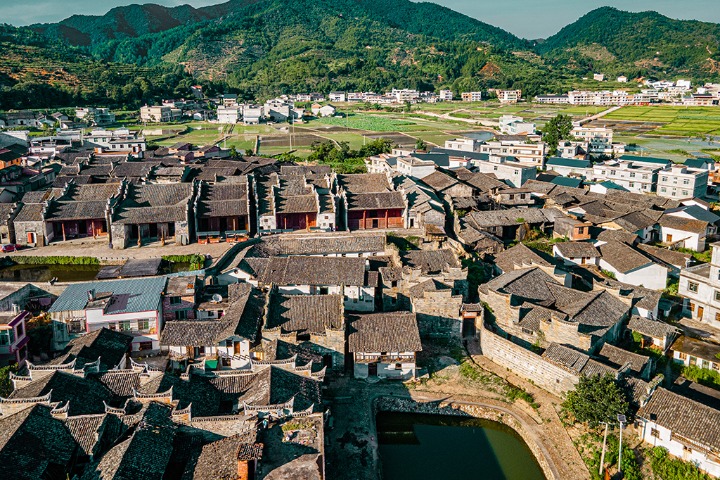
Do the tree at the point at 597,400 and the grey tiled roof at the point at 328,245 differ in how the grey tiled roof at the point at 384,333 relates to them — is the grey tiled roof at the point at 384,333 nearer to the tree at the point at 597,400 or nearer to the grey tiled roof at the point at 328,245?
the tree at the point at 597,400

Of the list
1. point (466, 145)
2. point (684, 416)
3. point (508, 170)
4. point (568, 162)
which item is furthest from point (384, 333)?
point (466, 145)

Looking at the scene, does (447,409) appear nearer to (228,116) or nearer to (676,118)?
(228,116)

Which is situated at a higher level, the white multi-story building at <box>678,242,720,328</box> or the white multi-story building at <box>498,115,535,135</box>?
the white multi-story building at <box>498,115,535,135</box>

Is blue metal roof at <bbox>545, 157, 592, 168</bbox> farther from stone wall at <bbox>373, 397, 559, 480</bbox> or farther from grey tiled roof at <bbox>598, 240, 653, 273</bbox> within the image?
stone wall at <bbox>373, 397, 559, 480</bbox>

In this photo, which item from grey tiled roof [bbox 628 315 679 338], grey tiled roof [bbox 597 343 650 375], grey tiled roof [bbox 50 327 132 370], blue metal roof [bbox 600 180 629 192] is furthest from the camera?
blue metal roof [bbox 600 180 629 192]

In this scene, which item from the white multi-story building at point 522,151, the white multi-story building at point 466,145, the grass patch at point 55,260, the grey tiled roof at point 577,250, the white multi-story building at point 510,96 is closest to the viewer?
the grass patch at point 55,260

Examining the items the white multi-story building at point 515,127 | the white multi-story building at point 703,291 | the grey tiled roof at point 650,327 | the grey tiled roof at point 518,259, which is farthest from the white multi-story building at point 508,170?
the white multi-story building at point 515,127

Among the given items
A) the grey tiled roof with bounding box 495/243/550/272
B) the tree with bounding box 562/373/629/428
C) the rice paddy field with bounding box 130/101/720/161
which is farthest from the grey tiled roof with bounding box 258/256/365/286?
the rice paddy field with bounding box 130/101/720/161
